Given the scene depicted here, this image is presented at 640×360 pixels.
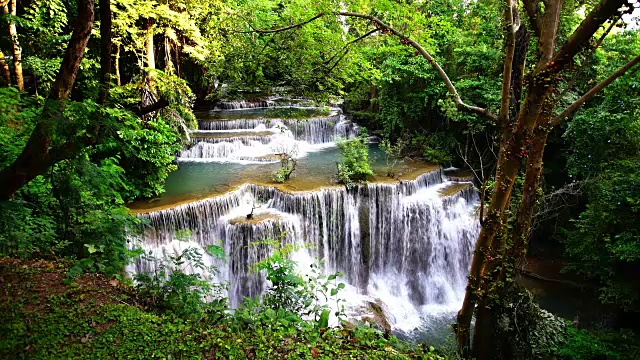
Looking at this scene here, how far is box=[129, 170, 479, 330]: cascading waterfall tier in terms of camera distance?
7848 mm

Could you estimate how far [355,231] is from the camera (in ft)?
30.3

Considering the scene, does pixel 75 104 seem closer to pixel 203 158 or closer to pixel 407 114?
pixel 203 158

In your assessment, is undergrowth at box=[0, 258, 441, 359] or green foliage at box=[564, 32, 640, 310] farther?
green foliage at box=[564, 32, 640, 310]

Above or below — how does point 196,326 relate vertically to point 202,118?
below

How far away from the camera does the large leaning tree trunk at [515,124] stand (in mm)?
3264

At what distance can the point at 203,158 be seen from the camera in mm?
11617

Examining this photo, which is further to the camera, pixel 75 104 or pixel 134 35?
pixel 134 35

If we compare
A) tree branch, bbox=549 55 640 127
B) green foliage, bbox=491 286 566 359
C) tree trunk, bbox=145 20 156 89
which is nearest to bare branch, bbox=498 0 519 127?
tree branch, bbox=549 55 640 127

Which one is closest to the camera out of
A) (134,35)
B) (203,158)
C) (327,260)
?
(134,35)

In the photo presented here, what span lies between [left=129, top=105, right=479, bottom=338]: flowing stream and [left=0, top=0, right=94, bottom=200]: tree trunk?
4115 mm

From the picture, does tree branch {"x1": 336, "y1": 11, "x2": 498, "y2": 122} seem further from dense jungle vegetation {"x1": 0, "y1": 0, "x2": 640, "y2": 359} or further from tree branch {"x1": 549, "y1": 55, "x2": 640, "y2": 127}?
tree branch {"x1": 549, "y1": 55, "x2": 640, "y2": 127}

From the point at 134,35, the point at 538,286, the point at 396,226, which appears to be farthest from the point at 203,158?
the point at 538,286

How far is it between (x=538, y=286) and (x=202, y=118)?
12.6m

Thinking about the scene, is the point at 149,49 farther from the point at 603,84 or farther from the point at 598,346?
the point at 598,346
